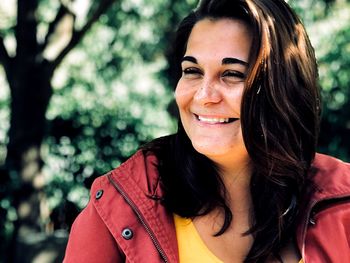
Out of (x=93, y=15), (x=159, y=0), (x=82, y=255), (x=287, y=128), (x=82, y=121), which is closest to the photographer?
(x=82, y=255)

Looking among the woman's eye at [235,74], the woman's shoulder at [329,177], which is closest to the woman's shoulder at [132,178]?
the woman's eye at [235,74]

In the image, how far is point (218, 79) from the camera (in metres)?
2.38

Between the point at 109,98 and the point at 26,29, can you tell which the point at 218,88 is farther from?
the point at 109,98

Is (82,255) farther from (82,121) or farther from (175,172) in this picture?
(82,121)

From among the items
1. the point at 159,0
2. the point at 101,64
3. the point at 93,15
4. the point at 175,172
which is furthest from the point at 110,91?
the point at 175,172

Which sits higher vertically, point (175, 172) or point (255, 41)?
point (255, 41)

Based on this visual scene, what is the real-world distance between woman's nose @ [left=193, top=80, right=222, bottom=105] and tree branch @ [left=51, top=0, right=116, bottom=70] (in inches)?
136

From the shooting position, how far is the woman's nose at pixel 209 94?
2.36 meters

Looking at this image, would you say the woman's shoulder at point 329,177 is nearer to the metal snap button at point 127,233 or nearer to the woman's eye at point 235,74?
the woman's eye at point 235,74

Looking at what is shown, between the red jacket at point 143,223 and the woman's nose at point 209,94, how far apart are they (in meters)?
0.39

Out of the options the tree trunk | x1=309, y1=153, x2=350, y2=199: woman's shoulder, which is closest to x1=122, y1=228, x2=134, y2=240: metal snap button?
x1=309, y1=153, x2=350, y2=199: woman's shoulder

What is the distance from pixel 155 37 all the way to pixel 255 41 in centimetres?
789

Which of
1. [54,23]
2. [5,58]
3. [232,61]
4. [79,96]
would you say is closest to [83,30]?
[54,23]

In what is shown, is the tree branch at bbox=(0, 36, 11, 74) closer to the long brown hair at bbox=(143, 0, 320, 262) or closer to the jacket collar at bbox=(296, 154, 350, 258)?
the long brown hair at bbox=(143, 0, 320, 262)
